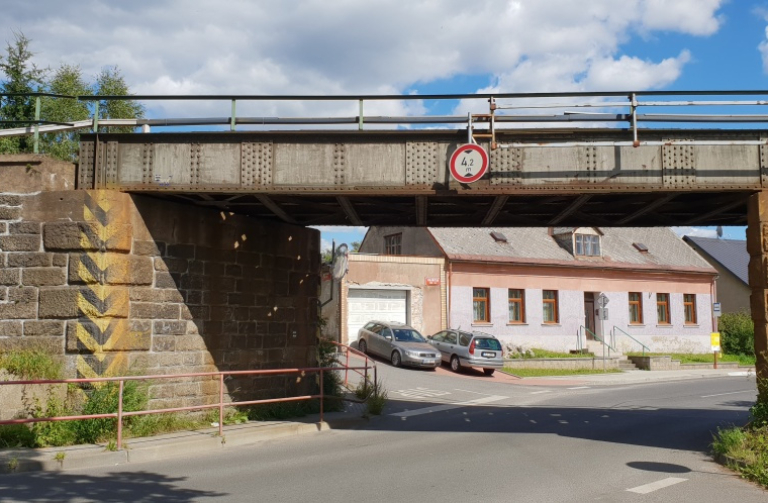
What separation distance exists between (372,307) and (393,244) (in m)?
6.40

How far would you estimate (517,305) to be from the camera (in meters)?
34.5

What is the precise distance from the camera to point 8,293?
35.3 feet

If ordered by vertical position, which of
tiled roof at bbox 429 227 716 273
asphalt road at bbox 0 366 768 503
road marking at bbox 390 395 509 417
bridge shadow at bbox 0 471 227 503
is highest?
tiled roof at bbox 429 227 716 273

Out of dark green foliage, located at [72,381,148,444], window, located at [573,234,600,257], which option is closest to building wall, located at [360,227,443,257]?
window, located at [573,234,600,257]

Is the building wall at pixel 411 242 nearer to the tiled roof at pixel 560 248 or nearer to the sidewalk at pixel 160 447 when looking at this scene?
the tiled roof at pixel 560 248

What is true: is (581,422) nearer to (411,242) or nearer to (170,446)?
(170,446)

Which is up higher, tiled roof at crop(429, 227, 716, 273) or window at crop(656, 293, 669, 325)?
tiled roof at crop(429, 227, 716, 273)

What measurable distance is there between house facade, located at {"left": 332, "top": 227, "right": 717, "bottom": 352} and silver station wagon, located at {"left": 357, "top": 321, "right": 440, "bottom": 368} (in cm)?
194

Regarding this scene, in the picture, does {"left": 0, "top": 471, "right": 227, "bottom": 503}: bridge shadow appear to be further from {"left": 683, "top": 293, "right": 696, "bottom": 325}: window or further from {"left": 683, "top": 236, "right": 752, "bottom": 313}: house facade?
{"left": 683, "top": 236, "right": 752, "bottom": 313}: house facade

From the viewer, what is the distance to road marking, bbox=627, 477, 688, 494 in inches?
321

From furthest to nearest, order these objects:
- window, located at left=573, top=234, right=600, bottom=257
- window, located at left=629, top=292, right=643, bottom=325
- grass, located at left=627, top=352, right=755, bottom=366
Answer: window, located at left=629, top=292, right=643, bottom=325
window, located at left=573, top=234, right=600, bottom=257
grass, located at left=627, top=352, right=755, bottom=366

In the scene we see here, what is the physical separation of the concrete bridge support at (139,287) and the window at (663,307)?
29855mm

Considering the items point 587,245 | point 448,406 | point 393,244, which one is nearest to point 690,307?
point 587,245

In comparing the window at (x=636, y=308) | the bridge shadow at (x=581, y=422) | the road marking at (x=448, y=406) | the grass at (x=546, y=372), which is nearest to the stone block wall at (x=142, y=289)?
the bridge shadow at (x=581, y=422)
